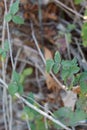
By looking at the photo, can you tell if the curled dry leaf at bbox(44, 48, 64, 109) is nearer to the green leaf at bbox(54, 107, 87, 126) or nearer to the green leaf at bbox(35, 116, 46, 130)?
the green leaf at bbox(35, 116, 46, 130)

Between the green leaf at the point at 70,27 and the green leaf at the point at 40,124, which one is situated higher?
the green leaf at the point at 70,27

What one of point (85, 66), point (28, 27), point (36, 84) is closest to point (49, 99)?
point (36, 84)

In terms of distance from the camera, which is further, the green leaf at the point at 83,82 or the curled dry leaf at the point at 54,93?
the curled dry leaf at the point at 54,93

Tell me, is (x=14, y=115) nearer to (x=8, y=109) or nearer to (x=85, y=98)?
(x=8, y=109)

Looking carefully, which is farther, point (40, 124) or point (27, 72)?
point (27, 72)

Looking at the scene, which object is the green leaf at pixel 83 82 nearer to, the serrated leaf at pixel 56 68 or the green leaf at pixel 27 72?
the serrated leaf at pixel 56 68

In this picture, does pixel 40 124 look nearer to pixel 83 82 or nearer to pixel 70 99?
pixel 70 99

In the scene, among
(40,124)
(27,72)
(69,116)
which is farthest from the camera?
(27,72)

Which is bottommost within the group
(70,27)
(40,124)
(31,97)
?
(40,124)

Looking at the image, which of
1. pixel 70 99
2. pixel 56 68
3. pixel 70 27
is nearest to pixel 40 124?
pixel 70 99

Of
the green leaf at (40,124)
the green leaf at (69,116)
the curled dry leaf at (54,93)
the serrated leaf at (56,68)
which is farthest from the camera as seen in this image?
the curled dry leaf at (54,93)

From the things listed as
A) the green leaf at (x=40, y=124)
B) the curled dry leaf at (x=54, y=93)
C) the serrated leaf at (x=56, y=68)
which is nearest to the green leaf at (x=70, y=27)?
the curled dry leaf at (x=54, y=93)
